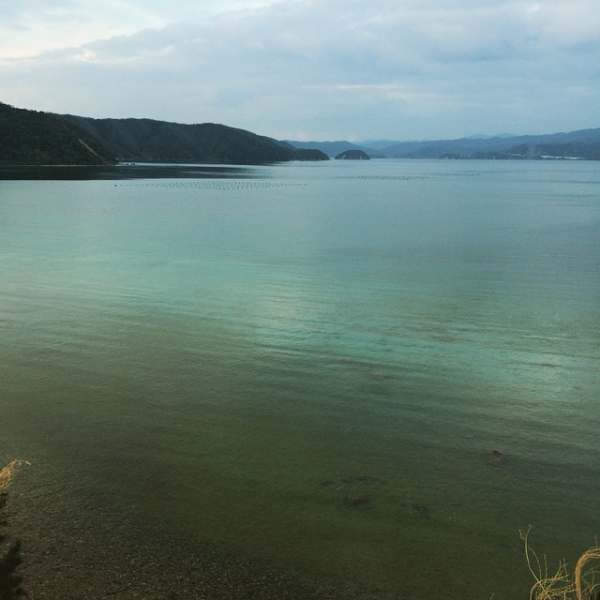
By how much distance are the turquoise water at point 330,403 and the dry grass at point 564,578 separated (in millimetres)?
160

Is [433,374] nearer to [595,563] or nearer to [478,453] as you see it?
[478,453]

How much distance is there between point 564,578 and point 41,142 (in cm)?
13960

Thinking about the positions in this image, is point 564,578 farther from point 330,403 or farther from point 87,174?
point 87,174

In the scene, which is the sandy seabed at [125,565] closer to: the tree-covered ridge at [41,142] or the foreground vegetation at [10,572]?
the foreground vegetation at [10,572]

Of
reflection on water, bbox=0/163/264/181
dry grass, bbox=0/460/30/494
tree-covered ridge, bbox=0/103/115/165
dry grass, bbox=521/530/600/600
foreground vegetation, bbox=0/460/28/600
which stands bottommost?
dry grass, bbox=521/530/600/600

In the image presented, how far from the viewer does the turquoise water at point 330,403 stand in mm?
6629

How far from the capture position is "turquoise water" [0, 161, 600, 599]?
6.63 metres

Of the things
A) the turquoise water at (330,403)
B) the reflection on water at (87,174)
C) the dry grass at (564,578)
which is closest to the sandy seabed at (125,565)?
the turquoise water at (330,403)

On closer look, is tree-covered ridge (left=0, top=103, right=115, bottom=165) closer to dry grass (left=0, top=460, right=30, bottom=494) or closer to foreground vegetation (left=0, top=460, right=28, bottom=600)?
dry grass (left=0, top=460, right=30, bottom=494)

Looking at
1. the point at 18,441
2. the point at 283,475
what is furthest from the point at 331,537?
the point at 18,441

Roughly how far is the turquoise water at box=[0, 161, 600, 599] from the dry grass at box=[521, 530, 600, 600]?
0.52 feet

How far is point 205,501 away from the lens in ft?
23.4

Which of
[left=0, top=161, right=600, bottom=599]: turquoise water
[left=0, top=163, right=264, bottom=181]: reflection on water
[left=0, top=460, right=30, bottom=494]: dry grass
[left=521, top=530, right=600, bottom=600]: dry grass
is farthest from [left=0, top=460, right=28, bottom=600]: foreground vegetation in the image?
[left=0, top=163, right=264, bottom=181]: reflection on water

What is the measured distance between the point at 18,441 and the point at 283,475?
157 inches
